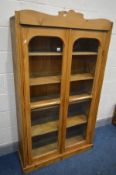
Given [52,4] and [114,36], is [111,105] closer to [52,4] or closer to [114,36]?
[114,36]

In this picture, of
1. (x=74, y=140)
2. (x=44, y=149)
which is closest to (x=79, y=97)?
(x=74, y=140)

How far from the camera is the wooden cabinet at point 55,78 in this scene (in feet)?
4.19

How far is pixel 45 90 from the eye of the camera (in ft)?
5.90

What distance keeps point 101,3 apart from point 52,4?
666mm

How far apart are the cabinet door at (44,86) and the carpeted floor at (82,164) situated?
0.18 m

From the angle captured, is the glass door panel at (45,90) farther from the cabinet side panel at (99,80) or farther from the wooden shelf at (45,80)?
the cabinet side panel at (99,80)

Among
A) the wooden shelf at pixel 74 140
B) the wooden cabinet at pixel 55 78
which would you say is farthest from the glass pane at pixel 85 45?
the wooden shelf at pixel 74 140

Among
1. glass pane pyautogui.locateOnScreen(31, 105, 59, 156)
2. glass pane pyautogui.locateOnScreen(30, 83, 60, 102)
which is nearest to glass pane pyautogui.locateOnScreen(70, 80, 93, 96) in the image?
glass pane pyautogui.locateOnScreen(30, 83, 60, 102)

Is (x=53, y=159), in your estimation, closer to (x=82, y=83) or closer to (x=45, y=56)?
(x=82, y=83)

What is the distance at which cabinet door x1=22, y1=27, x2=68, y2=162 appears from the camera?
1.37 metres

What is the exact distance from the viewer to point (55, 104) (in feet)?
5.39

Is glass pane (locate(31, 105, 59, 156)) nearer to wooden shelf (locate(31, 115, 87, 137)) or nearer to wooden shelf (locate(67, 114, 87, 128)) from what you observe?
wooden shelf (locate(31, 115, 87, 137))

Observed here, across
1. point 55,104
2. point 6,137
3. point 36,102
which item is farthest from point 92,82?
point 6,137

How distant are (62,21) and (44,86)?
0.78m
